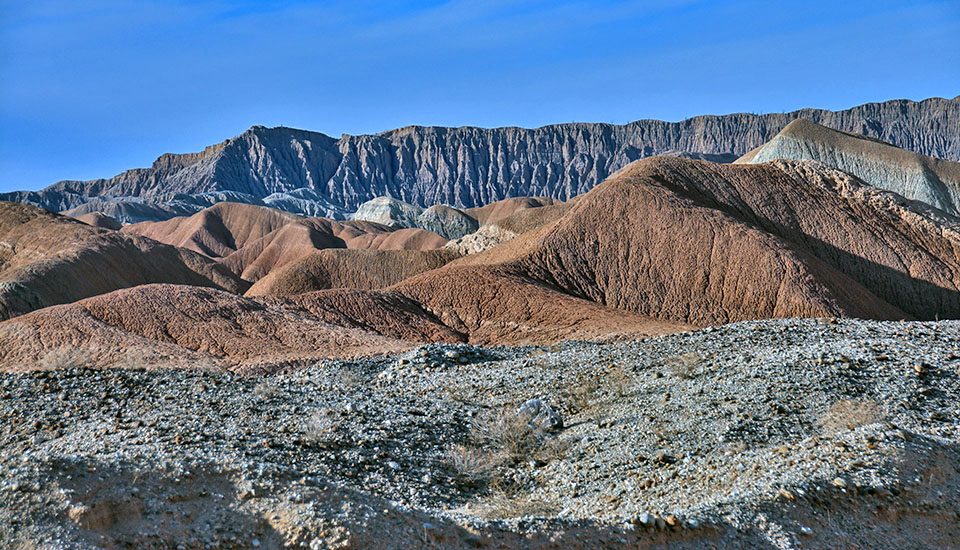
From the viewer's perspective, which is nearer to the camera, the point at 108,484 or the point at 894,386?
the point at 108,484

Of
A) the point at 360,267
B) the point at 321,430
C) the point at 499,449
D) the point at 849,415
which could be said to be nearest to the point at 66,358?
the point at 321,430

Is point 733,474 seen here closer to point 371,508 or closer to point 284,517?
point 371,508

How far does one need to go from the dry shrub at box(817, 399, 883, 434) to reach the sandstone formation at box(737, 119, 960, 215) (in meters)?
76.1

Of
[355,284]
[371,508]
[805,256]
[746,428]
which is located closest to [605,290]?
[805,256]

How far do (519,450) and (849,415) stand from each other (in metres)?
4.32

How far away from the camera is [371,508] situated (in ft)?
27.9

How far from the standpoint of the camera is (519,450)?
12.4 metres

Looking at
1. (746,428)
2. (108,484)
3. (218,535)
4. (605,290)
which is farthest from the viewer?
(605,290)

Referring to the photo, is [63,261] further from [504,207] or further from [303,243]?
[504,207]

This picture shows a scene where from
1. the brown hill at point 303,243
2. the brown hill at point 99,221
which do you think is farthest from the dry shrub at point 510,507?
the brown hill at point 99,221

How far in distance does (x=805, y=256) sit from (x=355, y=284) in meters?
35.5

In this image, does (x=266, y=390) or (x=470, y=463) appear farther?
(x=266, y=390)

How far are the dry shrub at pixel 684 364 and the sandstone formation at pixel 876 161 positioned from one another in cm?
7287

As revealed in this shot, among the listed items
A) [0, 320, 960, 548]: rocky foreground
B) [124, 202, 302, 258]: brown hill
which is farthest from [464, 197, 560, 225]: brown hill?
[0, 320, 960, 548]: rocky foreground
